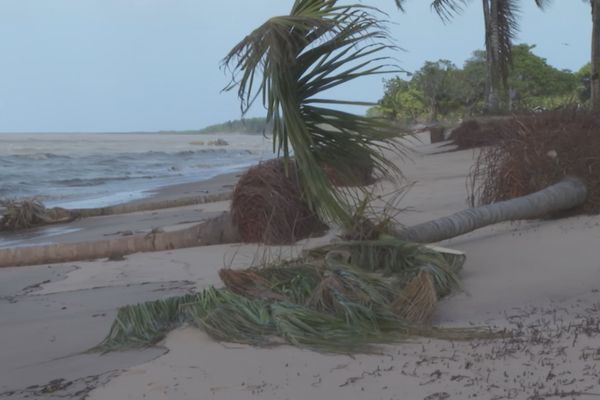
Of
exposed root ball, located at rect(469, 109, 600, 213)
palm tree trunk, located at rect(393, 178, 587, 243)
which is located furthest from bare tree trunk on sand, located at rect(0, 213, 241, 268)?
exposed root ball, located at rect(469, 109, 600, 213)

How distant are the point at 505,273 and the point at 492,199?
97.3 inches

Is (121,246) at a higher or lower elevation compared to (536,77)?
lower

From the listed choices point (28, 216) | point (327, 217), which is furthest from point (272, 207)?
point (28, 216)

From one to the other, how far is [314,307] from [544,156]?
382 centimetres

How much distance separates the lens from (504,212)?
6277mm

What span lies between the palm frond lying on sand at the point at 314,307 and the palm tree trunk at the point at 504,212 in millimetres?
880

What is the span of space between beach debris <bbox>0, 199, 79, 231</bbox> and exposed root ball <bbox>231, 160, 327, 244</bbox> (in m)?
5.85

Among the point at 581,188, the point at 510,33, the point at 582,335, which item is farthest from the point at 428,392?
the point at 510,33

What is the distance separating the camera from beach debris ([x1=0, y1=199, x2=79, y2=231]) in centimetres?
1208

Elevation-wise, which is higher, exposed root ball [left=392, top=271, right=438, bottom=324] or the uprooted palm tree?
the uprooted palm tree

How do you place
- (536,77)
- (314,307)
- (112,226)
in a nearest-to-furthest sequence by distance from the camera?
(314,307)
(112,226)
(536,77)

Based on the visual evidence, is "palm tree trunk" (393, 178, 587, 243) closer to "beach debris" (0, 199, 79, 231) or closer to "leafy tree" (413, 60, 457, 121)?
"beach debris" (0, 199, 79, 231)

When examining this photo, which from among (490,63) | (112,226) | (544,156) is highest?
(490,63)

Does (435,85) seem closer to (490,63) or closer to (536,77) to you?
(536,77)
